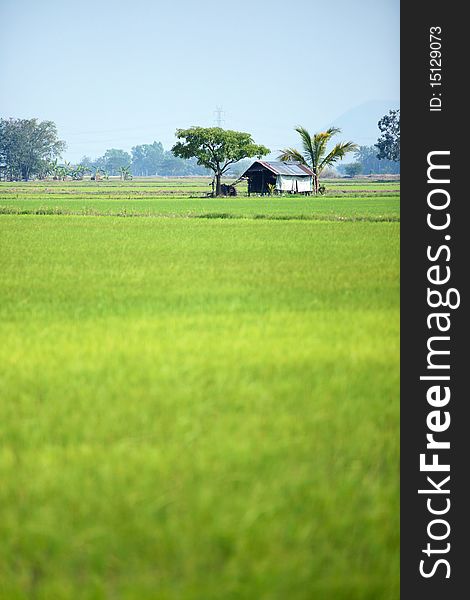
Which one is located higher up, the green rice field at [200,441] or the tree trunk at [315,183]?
the tree trunk at [315,183]

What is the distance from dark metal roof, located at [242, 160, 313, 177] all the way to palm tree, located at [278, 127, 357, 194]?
36 cm

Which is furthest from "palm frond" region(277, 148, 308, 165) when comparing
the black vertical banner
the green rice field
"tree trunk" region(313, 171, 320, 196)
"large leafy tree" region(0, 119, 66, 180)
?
the black vertical banner

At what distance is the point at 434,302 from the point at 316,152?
116 feet

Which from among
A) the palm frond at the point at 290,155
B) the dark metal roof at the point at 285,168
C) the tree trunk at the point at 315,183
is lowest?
the tree trunk at the point at 315,183

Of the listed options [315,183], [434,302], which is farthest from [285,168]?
[434,302]

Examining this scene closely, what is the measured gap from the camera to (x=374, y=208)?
23.1m

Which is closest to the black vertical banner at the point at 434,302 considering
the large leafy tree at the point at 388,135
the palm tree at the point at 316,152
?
the palm tree at the point at 316,152

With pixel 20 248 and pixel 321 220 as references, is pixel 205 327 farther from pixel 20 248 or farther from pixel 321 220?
pixel 321 220

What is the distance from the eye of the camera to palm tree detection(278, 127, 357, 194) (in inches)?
1502

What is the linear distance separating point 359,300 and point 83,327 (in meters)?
2.37

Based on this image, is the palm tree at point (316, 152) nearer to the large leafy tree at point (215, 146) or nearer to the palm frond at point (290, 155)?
the palm frond at point (290, 155)

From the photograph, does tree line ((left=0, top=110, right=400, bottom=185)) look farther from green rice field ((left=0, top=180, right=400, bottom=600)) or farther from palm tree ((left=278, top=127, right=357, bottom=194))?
green rice field ((left=0, top=180, right=400, bottom=600))

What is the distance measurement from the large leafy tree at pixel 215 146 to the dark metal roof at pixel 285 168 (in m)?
0.96

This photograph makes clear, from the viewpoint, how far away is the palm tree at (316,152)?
125ft
